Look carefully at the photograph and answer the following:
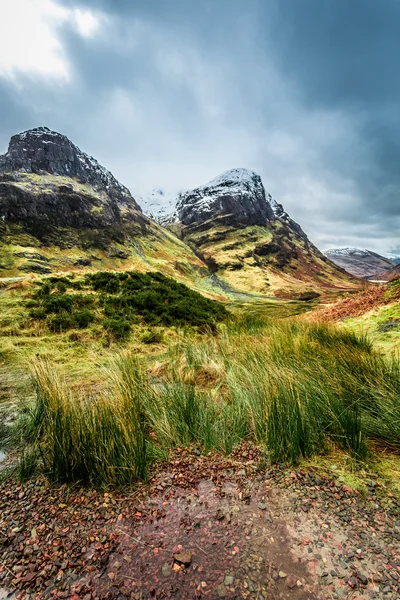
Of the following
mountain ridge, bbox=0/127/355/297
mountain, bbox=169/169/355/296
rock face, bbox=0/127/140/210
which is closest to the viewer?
mountain ridge, bbox=0/127/355/297

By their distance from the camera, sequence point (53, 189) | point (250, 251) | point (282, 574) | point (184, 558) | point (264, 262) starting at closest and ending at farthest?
point (282, 574), point (184, 558), point (53, 189), point (264, 262), point (250, 251)

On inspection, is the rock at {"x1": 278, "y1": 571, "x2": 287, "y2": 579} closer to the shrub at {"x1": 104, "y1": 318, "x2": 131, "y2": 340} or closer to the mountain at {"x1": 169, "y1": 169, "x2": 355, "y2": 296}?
the shrub at {"x1": 104, "y1": 318, "x2": 131, "y2": 340}

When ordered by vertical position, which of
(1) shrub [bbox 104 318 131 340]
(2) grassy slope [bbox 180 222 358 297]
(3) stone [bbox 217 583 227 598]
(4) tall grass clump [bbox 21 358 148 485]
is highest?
(2) grassy slope [bbox 180 222 358 297]

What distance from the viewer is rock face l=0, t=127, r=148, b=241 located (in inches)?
3457

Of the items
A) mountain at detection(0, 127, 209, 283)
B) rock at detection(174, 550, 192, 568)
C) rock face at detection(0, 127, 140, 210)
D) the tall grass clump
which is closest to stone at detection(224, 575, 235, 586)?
rock at detection(174, 550, 192, 568)

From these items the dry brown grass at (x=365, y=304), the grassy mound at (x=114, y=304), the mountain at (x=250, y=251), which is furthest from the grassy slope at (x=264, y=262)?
the dry brown grass at (x=365, y=304)

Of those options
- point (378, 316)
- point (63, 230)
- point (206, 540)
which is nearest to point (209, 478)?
point (206, 540)

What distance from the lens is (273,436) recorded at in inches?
126

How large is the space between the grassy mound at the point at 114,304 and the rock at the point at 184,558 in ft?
25.9

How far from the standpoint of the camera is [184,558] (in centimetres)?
214

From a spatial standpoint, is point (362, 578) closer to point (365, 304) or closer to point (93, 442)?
point (93, 442)

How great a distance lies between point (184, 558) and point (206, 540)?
0.78ft

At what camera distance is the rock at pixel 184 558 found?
211cm

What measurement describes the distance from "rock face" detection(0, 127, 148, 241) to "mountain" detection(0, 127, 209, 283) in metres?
Answer: 0.29
